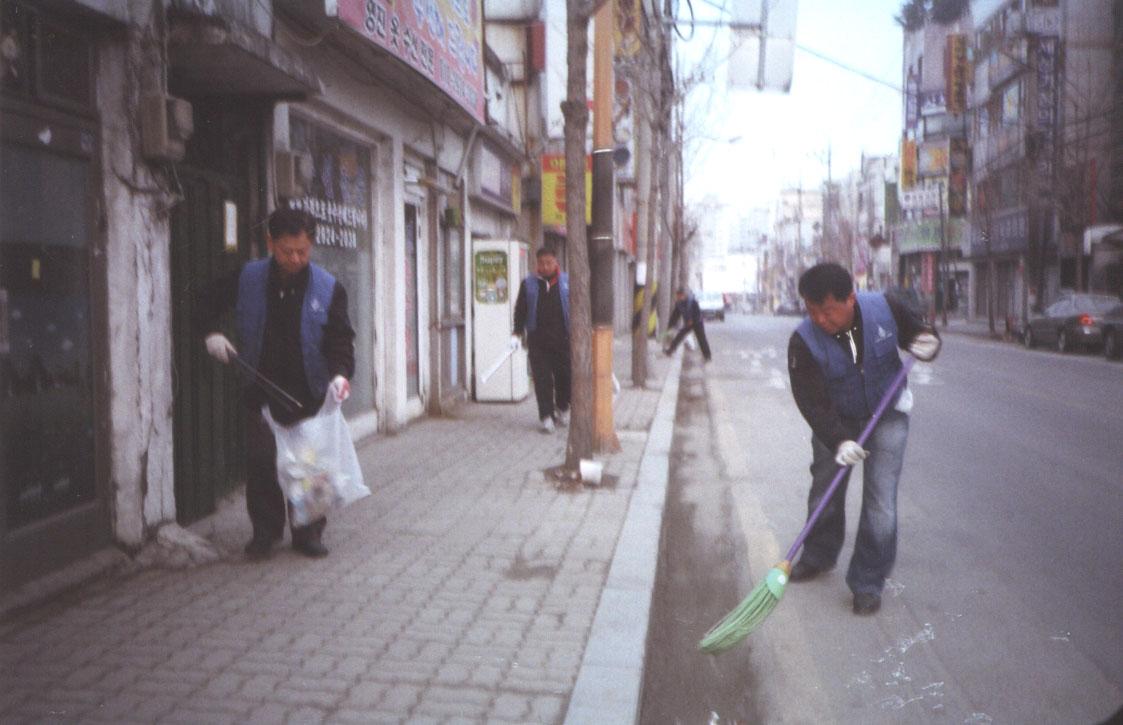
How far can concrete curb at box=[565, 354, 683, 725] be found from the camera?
3.26 m

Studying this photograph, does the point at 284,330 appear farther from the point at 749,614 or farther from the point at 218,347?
the point at 749,614

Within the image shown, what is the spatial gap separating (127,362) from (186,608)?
130 cm

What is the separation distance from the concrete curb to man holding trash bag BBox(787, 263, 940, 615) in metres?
1.05

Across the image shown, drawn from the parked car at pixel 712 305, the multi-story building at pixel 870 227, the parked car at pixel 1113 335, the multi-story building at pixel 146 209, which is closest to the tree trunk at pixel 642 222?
the multi-story building at pixel 146 209

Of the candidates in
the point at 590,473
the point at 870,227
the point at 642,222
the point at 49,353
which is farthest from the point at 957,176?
the point at 49,353

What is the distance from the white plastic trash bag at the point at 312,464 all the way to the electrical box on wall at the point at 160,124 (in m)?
1.36

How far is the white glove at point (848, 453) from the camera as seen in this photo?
165 inches

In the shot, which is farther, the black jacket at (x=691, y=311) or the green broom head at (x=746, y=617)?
the black jacket at (x=691, y=311)

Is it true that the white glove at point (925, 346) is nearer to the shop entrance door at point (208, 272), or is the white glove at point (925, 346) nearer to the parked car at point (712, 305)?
the shop entrance door at point (208, 272)

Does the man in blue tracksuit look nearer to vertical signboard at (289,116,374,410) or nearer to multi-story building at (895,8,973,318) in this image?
vertical signboard at (289,116,374,410)

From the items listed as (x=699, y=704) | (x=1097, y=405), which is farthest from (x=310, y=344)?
(x=1097, y=405)

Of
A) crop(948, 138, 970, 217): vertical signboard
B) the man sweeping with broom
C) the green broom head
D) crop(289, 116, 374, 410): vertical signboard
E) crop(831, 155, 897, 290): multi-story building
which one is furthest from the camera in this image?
crop(831, 155, 897, 290): multi-story building

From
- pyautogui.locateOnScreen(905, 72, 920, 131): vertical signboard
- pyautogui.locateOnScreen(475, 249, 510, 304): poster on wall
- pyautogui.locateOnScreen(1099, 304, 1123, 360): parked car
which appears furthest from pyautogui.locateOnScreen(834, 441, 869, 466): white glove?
pyautogui.locateOnScreen(905, 72, 920, 131): vertical signboard

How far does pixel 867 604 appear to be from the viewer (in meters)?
4.54
